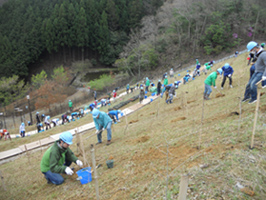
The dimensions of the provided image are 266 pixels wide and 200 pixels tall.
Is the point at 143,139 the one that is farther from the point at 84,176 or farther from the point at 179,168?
the point at 179,168

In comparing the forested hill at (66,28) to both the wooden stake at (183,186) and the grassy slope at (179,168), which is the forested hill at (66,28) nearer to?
the grassy slope at (179,168)

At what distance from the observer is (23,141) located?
1229cm

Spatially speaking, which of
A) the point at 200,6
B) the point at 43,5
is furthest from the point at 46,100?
the point at 43,5

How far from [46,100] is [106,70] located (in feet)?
64.9

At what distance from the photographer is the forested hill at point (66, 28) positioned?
139 ft

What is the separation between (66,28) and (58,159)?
146ft

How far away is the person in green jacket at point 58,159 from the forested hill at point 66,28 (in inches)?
1643

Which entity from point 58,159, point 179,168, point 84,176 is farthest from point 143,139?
point 58,159

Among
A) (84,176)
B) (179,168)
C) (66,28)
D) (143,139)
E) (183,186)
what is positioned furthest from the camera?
(66,28)

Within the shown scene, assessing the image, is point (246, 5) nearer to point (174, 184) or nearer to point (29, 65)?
point (174, 184)

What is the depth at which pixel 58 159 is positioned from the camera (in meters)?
4.47

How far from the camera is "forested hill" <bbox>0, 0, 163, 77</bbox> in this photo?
4244 centimetres

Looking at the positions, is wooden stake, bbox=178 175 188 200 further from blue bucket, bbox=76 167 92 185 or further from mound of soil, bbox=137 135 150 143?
mound of soil, bbox=137 135 150 143

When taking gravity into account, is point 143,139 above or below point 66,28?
below
